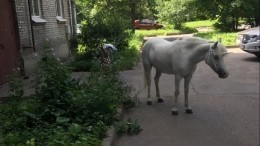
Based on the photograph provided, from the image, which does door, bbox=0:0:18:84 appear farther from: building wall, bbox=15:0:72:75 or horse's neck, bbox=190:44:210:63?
horse's neck, bbox=190:44:210:63

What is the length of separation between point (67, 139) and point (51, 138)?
7.9 inches

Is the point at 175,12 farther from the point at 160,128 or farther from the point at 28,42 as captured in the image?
the point at 160,128

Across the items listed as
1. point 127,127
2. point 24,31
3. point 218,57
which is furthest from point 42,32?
point 218,57

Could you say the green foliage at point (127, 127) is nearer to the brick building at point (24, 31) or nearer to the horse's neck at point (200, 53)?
the horse's neck at point (200, 53)

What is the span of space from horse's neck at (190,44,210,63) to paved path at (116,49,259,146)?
0.98 metres

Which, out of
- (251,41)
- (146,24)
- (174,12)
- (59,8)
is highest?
(59,8)

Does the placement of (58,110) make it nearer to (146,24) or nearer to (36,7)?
(36,7)

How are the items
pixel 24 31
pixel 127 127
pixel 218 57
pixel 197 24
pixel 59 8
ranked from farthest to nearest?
1. pixel 197 24
2. pixel 59 8
3. pixel 24 31
4. pixel 218 57
5. pixel 127 127

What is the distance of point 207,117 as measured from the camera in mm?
7281

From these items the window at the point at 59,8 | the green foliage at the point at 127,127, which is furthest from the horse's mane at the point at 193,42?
the window at the point at 59,8

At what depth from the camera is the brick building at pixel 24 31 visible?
10406mm

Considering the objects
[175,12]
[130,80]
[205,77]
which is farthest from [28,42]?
[175,12]

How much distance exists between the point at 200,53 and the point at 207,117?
1.15 meters

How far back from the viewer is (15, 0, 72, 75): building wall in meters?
11.6
